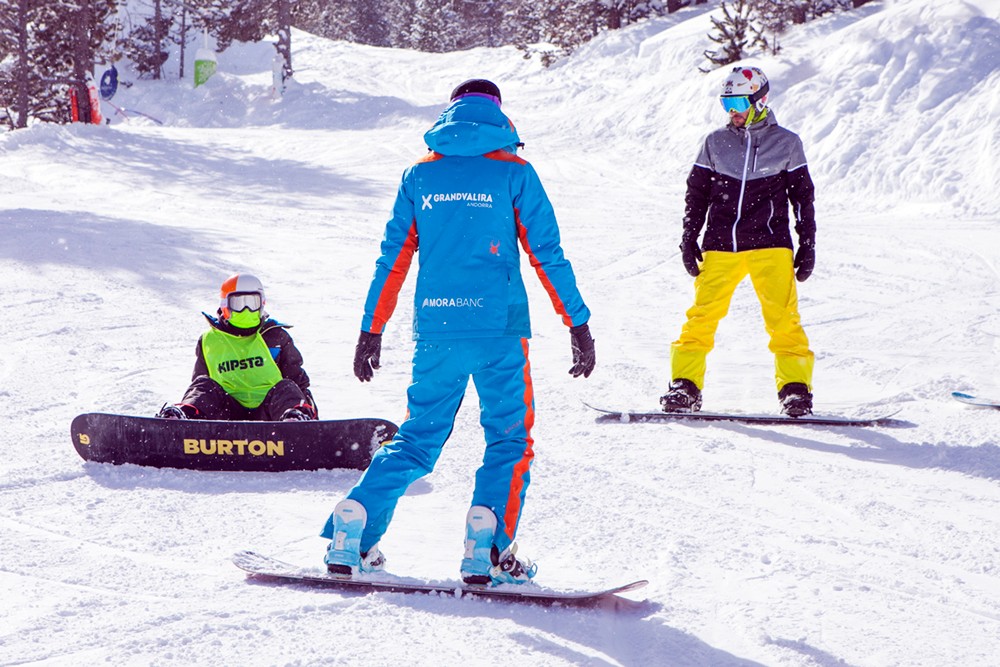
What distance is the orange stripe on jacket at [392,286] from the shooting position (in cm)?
→ 362

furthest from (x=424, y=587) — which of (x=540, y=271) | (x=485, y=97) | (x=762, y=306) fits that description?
(x=762, y=306)

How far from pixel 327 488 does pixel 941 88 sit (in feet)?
43.5

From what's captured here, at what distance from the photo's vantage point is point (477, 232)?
3.54 meters

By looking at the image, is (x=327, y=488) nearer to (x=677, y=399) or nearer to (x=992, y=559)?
(x=677, y=399)

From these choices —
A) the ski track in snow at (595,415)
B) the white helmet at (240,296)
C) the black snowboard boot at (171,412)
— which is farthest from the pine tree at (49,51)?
the black snowboard boot at (171,412)

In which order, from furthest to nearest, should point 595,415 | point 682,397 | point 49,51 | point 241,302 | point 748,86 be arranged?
point 49,51
point 595,415
point 682,397
point 748,86
point 241,302

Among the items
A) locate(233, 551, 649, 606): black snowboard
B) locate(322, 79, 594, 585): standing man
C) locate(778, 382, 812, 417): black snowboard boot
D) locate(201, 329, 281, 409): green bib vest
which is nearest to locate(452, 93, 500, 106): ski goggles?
locate(322, 79, 594, 585): standing man

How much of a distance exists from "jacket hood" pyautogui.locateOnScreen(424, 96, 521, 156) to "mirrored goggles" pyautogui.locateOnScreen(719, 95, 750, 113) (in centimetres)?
262

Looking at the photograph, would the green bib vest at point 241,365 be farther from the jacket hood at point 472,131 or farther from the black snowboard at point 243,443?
the jacket hood at point 472,131

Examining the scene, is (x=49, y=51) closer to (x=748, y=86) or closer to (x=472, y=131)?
(x=748, y=86)

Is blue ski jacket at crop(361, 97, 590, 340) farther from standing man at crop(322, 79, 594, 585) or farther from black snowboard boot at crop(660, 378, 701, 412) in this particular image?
black snowboard boot at crop(660, 378, 701, 412)

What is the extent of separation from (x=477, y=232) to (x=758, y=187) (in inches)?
111

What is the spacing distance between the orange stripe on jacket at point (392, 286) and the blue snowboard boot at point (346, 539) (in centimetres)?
60

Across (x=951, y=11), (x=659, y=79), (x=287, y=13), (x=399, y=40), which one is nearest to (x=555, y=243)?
(x=951, y=11)
